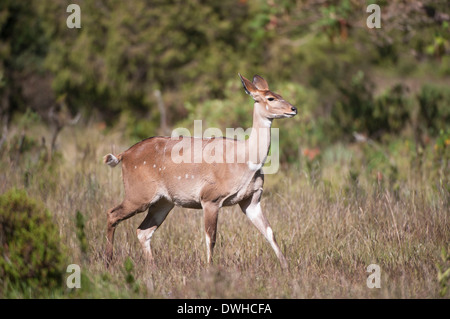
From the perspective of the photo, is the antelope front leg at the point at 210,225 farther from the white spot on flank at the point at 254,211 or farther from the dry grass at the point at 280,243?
the white spot on flank at the point at 254,211

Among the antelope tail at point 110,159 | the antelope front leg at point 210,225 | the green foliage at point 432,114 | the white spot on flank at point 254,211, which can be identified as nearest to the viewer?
the antelope front leg at point 210,225

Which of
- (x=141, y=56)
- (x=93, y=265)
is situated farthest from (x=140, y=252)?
(x=141, y=56)

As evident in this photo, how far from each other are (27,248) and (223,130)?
7.77m

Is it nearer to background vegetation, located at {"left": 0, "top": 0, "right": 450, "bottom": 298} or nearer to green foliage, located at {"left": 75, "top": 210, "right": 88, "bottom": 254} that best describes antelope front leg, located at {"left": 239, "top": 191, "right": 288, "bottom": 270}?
background vegetation, located at {"left": 0, "top": 0, "right": 450, "bottom": 298}

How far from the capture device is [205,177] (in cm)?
632

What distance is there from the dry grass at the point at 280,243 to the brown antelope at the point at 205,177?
0.27 m

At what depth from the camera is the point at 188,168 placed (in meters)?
6.42

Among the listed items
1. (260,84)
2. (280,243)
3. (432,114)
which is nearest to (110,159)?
(260,84)

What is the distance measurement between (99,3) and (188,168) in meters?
10.2

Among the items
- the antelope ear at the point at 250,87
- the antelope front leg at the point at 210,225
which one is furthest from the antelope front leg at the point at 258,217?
the antelope ear at the point at 250,87

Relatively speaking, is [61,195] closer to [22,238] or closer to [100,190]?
[100,190]

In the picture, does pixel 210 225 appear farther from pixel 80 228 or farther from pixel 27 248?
pixel 27 248

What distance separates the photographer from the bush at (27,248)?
5.06 metres

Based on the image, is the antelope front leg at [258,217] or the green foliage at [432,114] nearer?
the antelope front leg at [258,217]
